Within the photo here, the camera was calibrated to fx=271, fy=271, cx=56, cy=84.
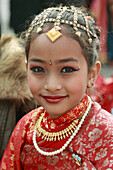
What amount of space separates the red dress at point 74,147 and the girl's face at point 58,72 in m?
0.14

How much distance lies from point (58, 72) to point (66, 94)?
12cm

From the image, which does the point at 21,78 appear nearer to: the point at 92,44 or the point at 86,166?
the point at 92,44

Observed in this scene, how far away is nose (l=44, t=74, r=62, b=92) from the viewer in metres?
1.29

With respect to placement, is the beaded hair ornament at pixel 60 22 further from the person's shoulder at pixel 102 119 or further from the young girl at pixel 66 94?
the person's shoulder at pixel 102 119

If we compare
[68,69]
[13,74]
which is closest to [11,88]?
[13,74]

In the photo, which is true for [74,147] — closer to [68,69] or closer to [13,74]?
→ [68,69]

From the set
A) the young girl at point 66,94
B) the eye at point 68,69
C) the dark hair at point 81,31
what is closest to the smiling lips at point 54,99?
the young girl at point 66,94

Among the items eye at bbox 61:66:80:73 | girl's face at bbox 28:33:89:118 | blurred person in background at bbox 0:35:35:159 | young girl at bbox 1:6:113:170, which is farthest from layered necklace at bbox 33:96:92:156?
blurred person in background at bbox 0:35:35:159

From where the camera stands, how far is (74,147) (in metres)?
1.40

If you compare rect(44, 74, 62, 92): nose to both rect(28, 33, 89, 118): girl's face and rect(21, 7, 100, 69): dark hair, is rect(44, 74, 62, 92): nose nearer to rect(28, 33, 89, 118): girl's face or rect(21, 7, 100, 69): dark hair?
rect(28, 33, 89, 118): girl's face

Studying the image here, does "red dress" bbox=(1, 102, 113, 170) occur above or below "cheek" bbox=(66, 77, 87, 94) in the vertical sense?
below

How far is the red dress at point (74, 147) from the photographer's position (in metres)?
1.35

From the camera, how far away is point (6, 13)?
30.0 ft

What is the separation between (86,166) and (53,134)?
0.82ft
